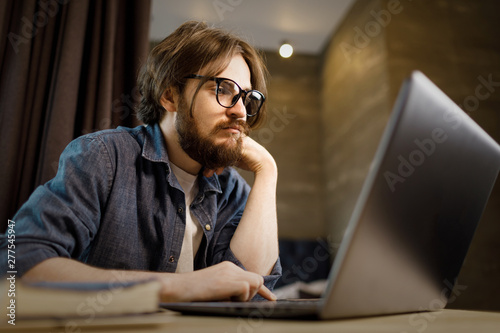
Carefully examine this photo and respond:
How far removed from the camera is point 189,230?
106 centimetres

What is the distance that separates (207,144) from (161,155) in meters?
0.16

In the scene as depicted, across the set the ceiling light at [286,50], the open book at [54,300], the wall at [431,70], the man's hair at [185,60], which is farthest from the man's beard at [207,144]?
the ceiling light at [286,50]

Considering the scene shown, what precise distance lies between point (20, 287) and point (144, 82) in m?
1.12

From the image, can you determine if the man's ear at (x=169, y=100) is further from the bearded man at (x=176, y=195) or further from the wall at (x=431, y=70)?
the wall at (x=431, y=70)

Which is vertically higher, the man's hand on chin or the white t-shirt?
the man's hand on chin

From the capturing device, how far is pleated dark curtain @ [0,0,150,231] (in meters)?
1.21

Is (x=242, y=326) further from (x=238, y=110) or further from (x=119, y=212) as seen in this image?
(x=238, y=110)

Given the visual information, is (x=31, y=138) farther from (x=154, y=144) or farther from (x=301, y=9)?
(x=301, y=9)

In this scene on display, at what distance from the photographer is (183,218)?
99cm

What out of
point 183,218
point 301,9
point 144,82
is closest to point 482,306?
point 183,218

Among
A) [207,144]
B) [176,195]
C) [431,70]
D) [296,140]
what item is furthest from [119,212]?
[296,140]

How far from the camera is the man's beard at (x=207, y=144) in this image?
3.61 feet

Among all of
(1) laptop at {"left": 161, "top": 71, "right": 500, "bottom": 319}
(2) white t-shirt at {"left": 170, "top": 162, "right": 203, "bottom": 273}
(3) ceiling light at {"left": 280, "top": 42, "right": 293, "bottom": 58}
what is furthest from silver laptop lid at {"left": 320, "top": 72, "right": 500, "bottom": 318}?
(3) ceiling light at {"left": 280, "top": 42, "right": 293, "bottom": 58}

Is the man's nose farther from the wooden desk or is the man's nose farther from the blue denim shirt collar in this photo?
the wooden desk
